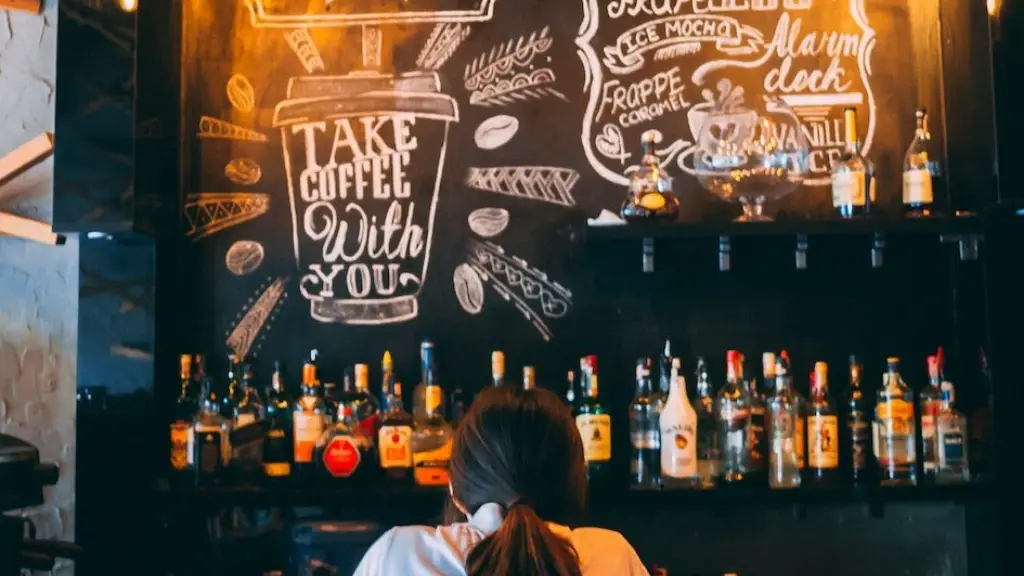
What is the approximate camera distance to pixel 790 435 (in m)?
2.51

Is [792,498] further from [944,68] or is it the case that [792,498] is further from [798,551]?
[944,68]

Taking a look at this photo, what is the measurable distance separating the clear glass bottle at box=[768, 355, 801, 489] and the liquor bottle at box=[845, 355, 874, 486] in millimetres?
142

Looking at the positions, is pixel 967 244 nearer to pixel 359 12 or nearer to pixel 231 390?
pixel 359 12

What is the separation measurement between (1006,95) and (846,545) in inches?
48.5

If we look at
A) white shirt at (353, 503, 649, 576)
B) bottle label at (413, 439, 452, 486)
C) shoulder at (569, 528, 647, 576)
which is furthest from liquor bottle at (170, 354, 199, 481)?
shoulder at (569, 528, 647, 576)

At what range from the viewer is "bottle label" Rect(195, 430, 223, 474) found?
99.3 inches

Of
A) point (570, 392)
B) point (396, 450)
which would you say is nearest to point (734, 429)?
point (570, 392)

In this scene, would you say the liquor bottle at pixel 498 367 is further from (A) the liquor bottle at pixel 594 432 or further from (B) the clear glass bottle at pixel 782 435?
(B) the clear glass bottle at pixel 782 435

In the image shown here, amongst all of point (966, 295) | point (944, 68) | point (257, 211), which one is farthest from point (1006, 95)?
point (257, 211)

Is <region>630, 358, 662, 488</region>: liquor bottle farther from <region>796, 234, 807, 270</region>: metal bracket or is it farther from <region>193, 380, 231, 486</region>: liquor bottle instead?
<region>193, 380, 231, 486</region>: liquor bottle

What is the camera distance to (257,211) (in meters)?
2.80

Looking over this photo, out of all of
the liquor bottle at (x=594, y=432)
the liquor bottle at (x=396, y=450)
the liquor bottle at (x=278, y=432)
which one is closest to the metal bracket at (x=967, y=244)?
the liquor bottle at (x=594, y=432)

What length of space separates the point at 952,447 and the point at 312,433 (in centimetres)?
162

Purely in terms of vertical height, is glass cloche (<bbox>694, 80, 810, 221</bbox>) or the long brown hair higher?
glass cloche (<bbox>694, 80, 810, 221</bbox>)
